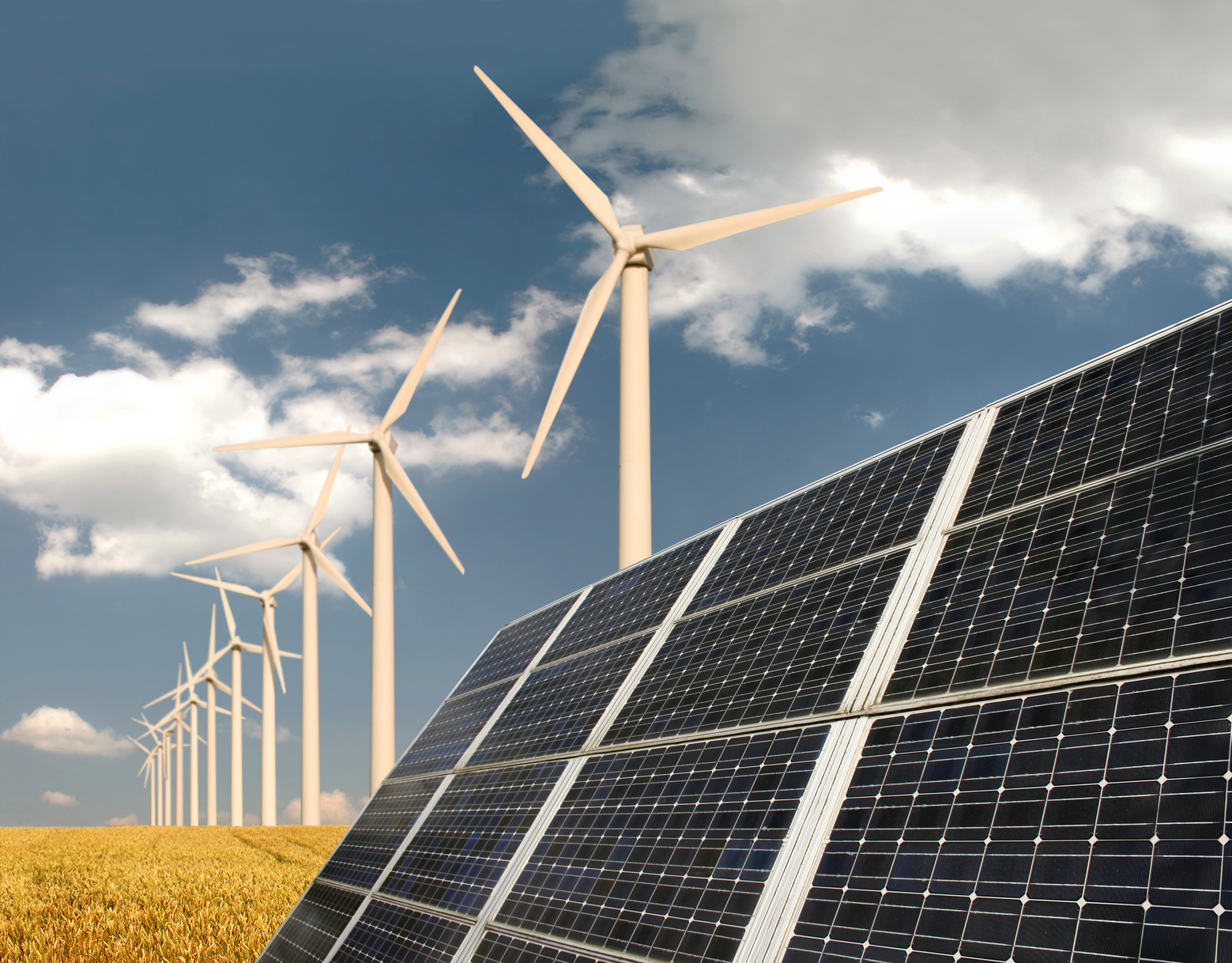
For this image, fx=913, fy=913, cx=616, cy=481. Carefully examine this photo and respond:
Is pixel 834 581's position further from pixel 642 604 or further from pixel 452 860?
pixel 452 860

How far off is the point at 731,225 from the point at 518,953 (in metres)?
22.8

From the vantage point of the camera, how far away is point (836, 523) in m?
11.2

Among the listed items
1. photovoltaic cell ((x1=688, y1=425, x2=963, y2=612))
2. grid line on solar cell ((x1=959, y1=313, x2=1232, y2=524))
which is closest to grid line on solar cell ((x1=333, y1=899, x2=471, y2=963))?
photovoltaic cell ((x1=688, y1=425, x2=963, y2=612))

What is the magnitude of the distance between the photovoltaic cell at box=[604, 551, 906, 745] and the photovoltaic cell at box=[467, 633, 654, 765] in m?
0.76

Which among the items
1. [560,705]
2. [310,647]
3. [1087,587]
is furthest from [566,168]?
[310,647]

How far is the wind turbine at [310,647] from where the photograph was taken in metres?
57.0

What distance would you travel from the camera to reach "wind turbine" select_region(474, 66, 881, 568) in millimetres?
22469

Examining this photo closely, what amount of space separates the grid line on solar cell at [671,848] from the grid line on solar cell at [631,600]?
378 cm

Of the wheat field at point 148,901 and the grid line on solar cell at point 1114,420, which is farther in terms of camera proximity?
the wheat field at point 148,901

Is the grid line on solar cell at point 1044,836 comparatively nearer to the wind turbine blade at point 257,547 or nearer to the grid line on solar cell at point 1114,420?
the grid line on solar cell at point 1114,420

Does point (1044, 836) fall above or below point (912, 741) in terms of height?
above

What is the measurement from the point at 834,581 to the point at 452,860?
5.45 metres

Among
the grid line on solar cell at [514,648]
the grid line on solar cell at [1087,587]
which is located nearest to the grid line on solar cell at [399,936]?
the grid line on solar cell at [1087,587]

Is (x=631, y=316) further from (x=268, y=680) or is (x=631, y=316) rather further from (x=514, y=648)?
(x=268, y=680)
